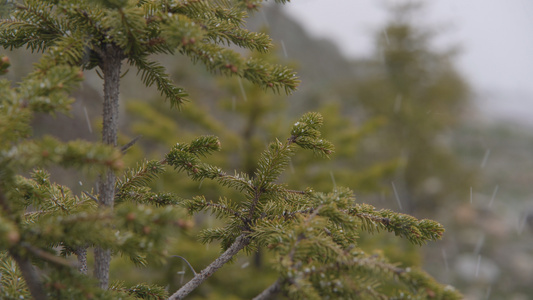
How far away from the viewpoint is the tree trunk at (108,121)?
1175 mm

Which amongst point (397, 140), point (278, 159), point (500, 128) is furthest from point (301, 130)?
point (500, 128)

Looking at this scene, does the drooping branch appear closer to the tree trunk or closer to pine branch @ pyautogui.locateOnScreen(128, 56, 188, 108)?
the tree trunk

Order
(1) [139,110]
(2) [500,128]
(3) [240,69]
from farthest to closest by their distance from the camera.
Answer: (2) [500,128]
(1) [139,110]
(3) [240,69]

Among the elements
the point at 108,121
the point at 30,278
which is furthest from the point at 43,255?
the point at 108,121

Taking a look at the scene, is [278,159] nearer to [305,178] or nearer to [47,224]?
[47,224]

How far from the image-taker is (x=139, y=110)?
19.2ft

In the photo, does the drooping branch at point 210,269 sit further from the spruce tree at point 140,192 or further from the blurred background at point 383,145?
the blurred background at point 383,145

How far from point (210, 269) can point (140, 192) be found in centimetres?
43

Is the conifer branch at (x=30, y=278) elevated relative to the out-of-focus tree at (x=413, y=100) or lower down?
lower down

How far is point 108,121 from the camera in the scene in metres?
1.19

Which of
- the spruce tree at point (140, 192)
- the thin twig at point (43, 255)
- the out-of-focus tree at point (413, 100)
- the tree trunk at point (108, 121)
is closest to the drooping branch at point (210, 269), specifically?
the spruce tree at point (140, 192)

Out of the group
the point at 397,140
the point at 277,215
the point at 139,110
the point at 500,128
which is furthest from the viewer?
the point at 500,128

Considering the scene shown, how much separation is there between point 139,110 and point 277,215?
5.09 meters

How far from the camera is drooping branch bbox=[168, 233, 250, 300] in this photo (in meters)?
1.27
